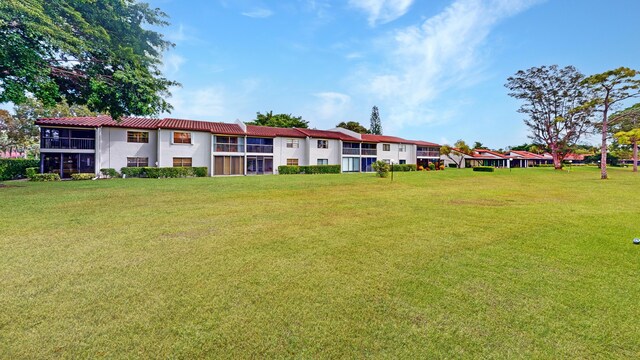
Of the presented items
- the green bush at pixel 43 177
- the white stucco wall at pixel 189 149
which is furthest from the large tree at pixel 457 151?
the green bush at pixel 43 177

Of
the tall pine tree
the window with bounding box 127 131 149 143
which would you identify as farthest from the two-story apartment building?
the tall pine tree

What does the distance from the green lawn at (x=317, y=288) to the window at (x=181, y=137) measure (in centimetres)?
2373

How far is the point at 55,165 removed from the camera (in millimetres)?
28344

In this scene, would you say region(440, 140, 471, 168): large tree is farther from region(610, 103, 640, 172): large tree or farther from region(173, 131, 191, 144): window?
region(173, 131, 191, 144): window

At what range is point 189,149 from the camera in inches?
1271

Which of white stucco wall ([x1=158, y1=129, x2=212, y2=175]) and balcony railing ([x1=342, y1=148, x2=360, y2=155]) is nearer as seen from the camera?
white stucco wall ([x1=158, y1=129, x2=212, y2=175])

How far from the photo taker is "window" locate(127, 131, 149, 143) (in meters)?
30.2

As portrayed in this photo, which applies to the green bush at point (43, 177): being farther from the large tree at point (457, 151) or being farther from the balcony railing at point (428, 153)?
the large tree at point (457, 151)

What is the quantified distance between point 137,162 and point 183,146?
4.82 meters

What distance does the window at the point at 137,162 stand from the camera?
1191 inches

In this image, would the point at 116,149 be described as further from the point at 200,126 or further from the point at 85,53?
the point at 85,53

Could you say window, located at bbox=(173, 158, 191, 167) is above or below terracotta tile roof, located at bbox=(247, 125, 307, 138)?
below

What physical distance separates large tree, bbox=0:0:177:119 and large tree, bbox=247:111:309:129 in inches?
1336

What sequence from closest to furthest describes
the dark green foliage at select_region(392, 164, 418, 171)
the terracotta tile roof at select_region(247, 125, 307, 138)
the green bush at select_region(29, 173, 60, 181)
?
the green bush at select_region(29, 173, 60, 181) < the terracotta tile roof at select_region(247, 125, 307, 138) < the dark green foliage at select_region(392, 164, 418, 171)
